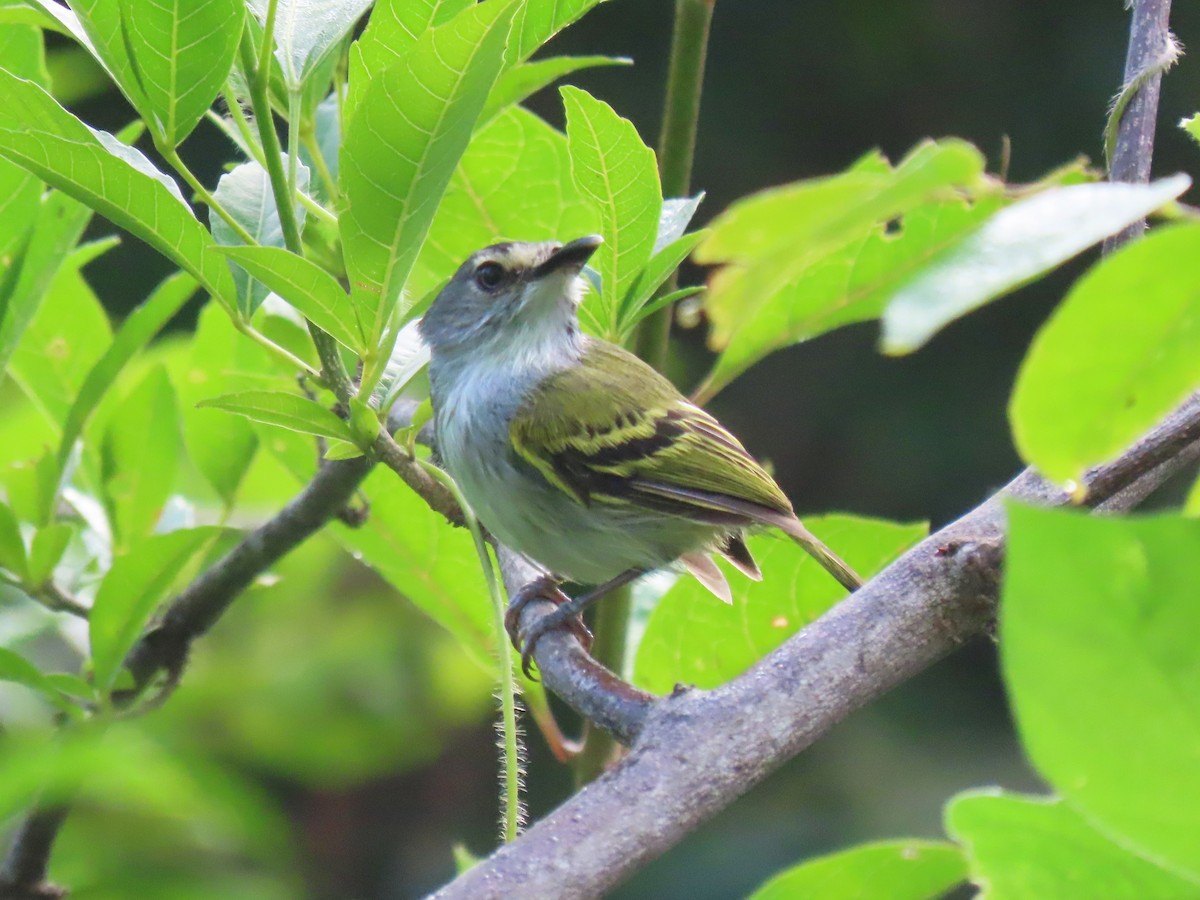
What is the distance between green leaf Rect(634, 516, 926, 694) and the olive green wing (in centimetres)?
25

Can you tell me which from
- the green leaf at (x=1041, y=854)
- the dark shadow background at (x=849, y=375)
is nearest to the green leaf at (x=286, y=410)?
the green leaf at (x=1041, y=854)

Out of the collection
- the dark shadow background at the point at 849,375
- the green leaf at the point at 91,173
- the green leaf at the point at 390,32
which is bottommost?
the dark shadow background at the point at 849,375

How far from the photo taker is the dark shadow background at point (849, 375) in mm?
6324

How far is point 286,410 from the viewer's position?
1343 mm

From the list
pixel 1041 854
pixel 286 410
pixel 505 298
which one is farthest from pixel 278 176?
pixel 505 298

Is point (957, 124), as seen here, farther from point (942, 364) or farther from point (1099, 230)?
point (1099, 230)

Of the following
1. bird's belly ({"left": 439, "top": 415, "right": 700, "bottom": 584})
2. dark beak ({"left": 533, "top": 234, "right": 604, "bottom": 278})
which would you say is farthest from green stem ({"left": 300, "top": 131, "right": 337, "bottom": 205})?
bird's belly ({"left": 439, "top": 415, "right": 700, "bottom": 584})

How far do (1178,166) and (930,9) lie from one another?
196cm

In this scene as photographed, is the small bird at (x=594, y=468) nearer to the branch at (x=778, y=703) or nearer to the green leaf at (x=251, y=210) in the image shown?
the green leaf at (x=251, y=210)

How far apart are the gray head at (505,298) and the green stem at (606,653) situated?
0.73 meters

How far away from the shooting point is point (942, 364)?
7797 mm

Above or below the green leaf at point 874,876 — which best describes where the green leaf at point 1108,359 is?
above

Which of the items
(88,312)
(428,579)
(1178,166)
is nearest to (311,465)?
(428,579)

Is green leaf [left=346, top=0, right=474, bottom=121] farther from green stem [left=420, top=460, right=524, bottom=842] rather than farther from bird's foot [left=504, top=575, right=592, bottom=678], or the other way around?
bird's foot [left=504, top=575, right=592, bottom=678]
